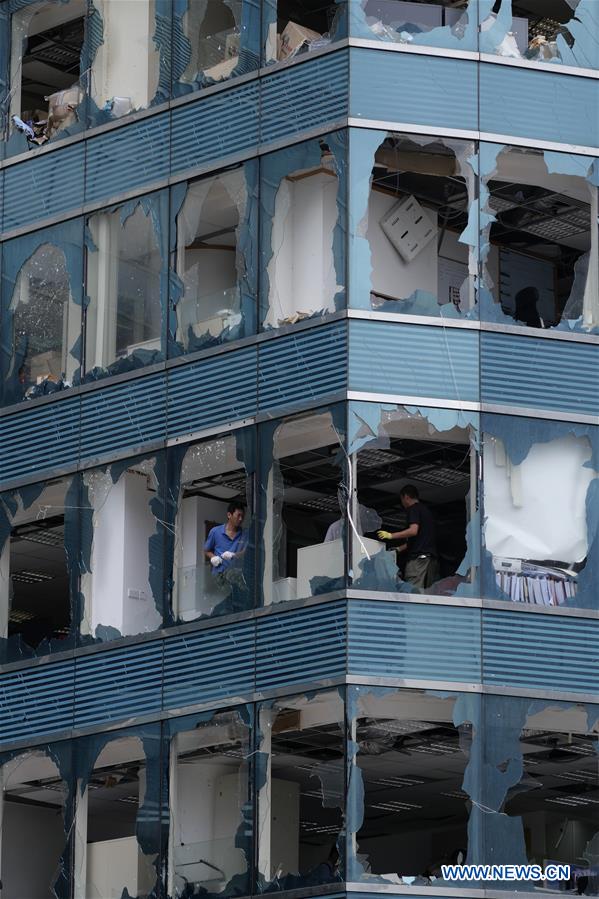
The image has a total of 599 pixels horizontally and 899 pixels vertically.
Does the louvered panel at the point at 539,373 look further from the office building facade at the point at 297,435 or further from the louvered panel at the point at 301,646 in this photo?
the louvered panel at the point at 301,646

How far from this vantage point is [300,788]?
4759 cm

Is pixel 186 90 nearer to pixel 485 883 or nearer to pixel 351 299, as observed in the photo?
pixel 351 299

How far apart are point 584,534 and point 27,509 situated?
31.5 feet

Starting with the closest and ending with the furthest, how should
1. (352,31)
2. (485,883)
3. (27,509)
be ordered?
(485,883), (352,31), (27,509)

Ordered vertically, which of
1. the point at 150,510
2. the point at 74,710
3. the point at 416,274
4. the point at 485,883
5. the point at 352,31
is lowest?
the point at 485,883

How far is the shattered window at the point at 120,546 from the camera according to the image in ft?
145

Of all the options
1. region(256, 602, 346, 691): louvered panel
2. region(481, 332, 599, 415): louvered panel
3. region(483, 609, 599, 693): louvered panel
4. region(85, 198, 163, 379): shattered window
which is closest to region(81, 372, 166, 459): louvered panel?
region(85, 198, 163, 379): shattered window

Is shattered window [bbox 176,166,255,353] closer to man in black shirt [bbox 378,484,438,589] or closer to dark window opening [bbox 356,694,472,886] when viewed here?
man in black shirt [bbox 378,484,438,589]

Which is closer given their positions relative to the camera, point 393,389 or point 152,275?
point 393,389

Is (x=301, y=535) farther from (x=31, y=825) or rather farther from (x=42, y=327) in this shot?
(x=31, y=825)

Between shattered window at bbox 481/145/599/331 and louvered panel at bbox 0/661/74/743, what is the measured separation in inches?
354

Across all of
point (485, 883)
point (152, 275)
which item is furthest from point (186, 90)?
point (485, 883)

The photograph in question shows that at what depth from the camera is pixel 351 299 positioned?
4219cm

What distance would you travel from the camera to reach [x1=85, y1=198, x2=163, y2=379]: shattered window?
45.2 metres
